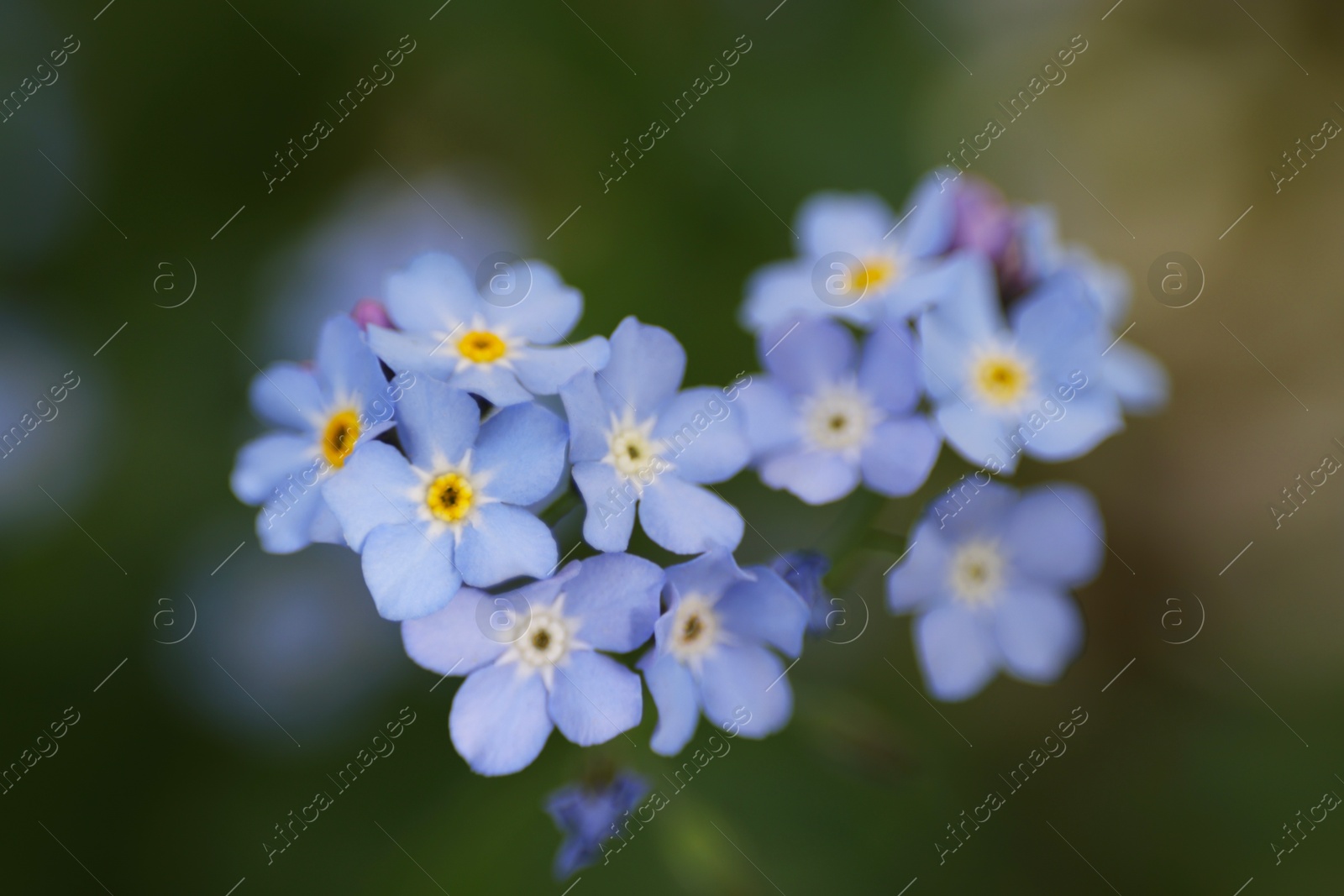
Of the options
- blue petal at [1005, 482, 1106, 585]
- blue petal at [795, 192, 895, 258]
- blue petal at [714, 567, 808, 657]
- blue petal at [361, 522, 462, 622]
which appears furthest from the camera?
blue petal at [795, 192, 895, 258]

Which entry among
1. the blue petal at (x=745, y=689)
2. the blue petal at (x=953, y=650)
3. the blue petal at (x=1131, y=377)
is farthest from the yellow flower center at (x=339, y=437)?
the blue petal at (x=1131, y=377)

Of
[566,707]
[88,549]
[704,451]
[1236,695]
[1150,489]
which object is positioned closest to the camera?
[566,707]

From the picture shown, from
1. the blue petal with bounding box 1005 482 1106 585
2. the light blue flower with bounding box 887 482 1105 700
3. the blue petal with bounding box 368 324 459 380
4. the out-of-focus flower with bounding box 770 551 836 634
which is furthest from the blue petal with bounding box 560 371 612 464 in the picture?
the blue petal with bounding box 1005 482 1106 585

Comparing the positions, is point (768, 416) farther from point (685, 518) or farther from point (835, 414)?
point (685, 518)

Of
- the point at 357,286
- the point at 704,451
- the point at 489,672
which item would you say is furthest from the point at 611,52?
the point at 489,672

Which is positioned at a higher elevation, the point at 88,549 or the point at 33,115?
the point at 33,115

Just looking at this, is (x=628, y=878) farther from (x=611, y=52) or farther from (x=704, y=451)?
(x=611, y=52)

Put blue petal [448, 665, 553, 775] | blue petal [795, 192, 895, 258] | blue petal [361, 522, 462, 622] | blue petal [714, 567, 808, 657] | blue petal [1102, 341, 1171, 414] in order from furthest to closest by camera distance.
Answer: blue petal [795, 192, 895, 258] < blue petal [1102, 341, 1171, 414] < blue petal [714, 567, 808, 657] < blue petal [448, 665, 553, 775] < blue petal [361, 522, 462, 622]

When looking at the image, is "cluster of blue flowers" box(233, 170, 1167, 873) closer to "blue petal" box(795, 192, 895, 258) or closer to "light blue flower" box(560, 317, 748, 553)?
"light blue flower" box(560, 317, 748, 553)
